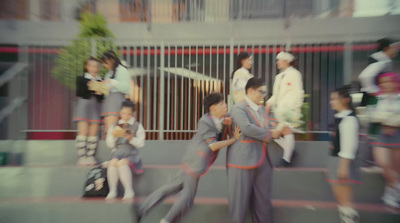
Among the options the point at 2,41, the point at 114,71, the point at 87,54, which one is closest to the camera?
the point at 114,71

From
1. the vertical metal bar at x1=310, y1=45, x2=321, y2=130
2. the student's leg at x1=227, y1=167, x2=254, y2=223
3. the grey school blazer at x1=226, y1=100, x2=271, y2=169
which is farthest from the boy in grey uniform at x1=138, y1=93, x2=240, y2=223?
the vertical metal bar at x1=310, y1=45, x2=321, y2=130

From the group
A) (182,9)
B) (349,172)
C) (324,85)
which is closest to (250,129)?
(349,172)

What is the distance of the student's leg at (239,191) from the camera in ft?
12.9

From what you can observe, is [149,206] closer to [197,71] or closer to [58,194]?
[58,194]

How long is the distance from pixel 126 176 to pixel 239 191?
152 cm

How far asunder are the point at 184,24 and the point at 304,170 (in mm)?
5058

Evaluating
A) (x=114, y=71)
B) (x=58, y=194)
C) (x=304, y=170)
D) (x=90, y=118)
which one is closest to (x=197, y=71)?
(x=114, y=71)

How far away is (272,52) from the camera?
6383 millimetres

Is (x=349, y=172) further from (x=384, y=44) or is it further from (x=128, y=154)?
(x=128, y=154)

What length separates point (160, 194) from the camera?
13.6 ft

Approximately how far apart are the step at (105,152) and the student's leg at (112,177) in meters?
1.10

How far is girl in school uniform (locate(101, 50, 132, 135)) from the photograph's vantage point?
17.8ft

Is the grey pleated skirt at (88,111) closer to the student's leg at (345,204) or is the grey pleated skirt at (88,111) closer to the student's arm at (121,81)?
the student's arm at (121,81)

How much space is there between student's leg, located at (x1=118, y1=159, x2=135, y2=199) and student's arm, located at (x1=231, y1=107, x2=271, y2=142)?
1.58 meters
